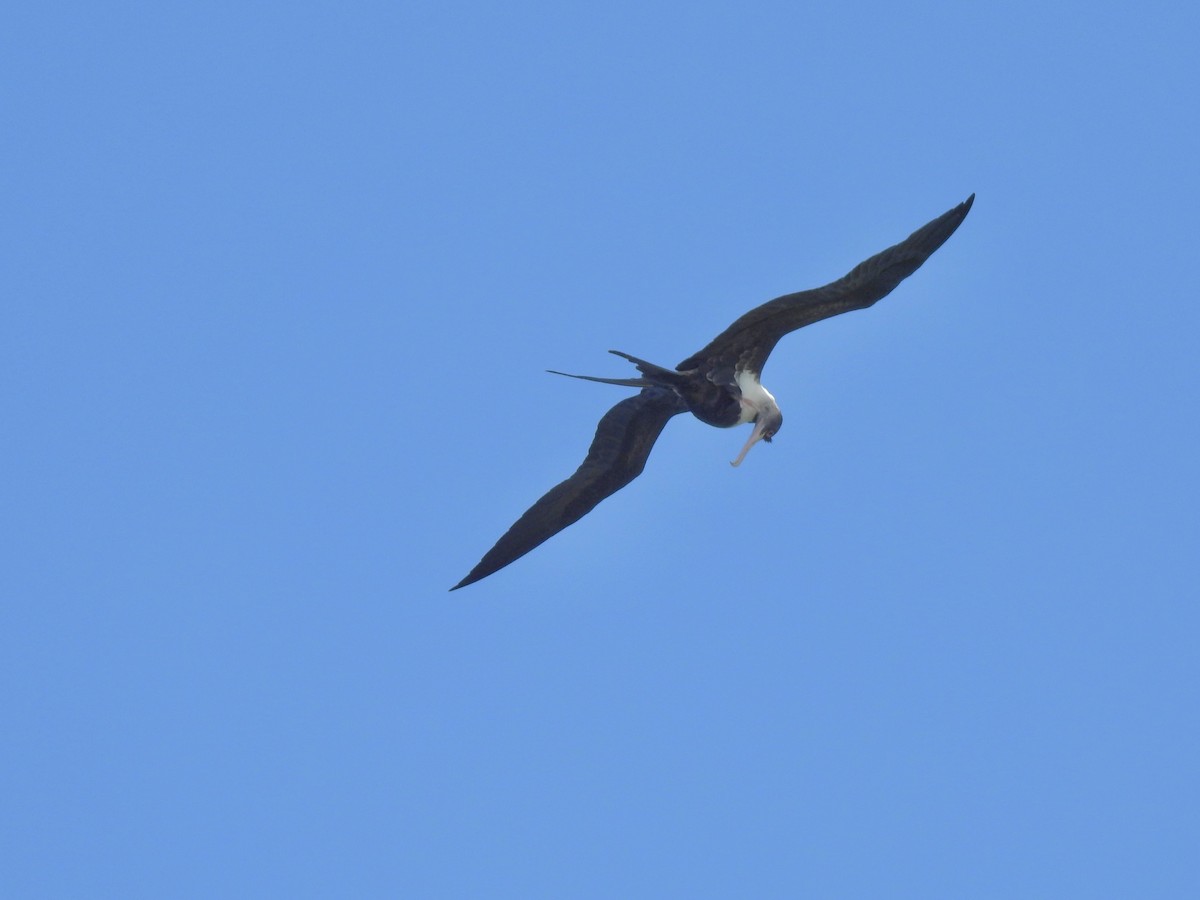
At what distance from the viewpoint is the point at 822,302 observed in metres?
14.8

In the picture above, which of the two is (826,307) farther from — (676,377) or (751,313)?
(676,377)

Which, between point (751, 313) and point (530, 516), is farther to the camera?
point (530, 516)

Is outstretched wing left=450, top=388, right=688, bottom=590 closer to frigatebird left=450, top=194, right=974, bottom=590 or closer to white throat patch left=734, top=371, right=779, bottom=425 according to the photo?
frigatebird left=450, top=194, right=974, bottom=590

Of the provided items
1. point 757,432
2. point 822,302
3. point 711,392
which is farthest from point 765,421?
point 822,302

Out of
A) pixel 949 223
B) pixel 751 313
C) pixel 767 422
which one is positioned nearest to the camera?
pixel 949 223

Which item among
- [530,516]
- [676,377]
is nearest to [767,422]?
[676,377]

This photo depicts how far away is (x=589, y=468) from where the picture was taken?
1683 cm

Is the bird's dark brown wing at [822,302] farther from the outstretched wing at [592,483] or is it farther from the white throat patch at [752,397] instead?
the outstretched wing at [592,483]

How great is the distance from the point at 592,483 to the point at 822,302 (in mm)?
3294

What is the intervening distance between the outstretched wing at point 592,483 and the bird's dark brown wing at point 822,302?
95 cm

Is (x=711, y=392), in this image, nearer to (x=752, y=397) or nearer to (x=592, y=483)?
(x=752, y=397)

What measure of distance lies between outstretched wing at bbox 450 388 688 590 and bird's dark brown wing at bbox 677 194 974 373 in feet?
3.11

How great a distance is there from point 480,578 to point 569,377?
3.35 meters

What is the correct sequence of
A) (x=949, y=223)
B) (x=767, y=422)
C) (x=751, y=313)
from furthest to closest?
(x=767, y=422), (x=751, y=313), (x=949, y=223)
